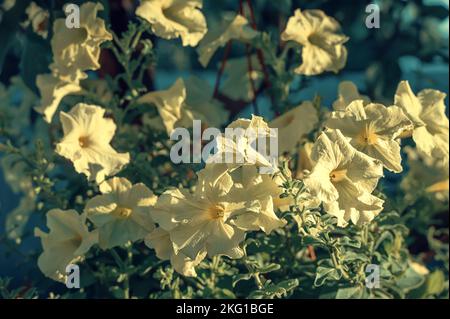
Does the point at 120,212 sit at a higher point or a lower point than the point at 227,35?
lower

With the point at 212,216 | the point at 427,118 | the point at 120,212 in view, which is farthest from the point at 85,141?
the point at 427,118

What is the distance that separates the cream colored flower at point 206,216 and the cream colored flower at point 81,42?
437mm

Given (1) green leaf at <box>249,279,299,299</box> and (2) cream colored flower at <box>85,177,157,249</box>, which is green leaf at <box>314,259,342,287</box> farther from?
(2) cream colored flower at <box>85,177,157,249</box>

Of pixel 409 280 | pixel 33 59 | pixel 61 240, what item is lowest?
pixel 409 280

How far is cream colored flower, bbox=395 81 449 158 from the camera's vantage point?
1.54 metres

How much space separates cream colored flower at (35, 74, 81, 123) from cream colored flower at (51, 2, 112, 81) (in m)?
0.03

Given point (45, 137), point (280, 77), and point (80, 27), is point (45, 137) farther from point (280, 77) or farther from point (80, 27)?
point (280, 77)

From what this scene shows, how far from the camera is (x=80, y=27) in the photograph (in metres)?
1.71

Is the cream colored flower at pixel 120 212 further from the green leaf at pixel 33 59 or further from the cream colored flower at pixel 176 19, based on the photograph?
the green leaf at pixel 33 59

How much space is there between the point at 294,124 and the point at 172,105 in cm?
26

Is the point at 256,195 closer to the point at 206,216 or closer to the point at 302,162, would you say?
the point at 206,216

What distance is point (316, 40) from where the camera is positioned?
5.78 ft
